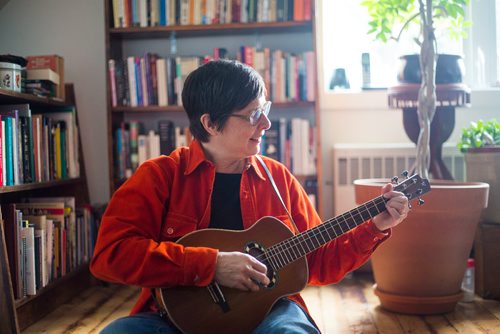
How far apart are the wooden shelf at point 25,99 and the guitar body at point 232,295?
1.21 meters

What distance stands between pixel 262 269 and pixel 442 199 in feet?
3.58

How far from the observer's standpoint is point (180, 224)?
5.04 feet

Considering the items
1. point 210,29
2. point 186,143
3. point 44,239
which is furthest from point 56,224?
point 210,29

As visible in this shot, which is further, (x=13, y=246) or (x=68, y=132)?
→ (x=68, y=132)

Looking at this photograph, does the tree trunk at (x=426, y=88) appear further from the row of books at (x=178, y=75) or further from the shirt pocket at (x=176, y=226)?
the shirt pocket at (x=176, y=226)

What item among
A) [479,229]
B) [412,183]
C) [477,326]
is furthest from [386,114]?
[412,183]

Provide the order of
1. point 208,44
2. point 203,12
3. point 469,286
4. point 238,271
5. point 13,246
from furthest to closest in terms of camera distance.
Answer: point 208,44
point 203,12
point 469,286
point 13,246
point 238,271

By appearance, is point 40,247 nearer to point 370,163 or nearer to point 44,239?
point 44,239

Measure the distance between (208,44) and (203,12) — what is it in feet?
0.92

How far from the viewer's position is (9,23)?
136 inches

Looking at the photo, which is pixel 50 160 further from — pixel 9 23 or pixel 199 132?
pixel 199 132

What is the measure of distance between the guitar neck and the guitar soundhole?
10 millimetres

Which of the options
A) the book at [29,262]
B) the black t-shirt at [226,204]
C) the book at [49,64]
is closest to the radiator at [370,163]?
the book at [49,64]

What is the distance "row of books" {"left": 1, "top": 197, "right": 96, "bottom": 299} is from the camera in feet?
7.68
